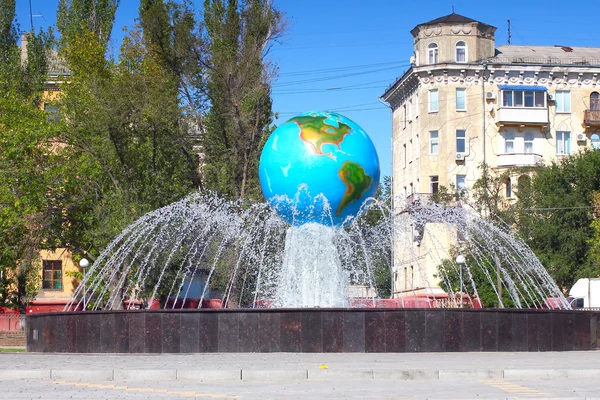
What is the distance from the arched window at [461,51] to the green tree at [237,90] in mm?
17098

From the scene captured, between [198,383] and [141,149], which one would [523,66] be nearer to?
[141,149]

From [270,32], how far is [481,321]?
66.5ft

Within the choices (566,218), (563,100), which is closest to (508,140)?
(563,100)

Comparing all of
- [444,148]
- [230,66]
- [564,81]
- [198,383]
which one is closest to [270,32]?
[230,66]

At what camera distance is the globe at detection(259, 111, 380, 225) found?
1847 cm

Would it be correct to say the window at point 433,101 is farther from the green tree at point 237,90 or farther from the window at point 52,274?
the window at point 52,274

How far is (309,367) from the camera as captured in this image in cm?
1259

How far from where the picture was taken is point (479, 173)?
49.2m

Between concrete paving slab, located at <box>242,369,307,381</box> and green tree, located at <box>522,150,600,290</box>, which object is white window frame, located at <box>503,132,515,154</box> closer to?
green tree, located at <box>522,150,600,290</box>

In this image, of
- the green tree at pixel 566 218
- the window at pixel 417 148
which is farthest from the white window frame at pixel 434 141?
the green tree at pixel 566 218

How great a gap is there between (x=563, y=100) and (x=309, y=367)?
132 ft

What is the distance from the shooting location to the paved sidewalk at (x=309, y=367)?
39.3 feet

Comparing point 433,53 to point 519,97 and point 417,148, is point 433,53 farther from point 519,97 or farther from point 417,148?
point 417,148

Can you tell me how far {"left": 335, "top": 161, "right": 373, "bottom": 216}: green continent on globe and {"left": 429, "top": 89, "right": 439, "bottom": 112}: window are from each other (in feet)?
103
